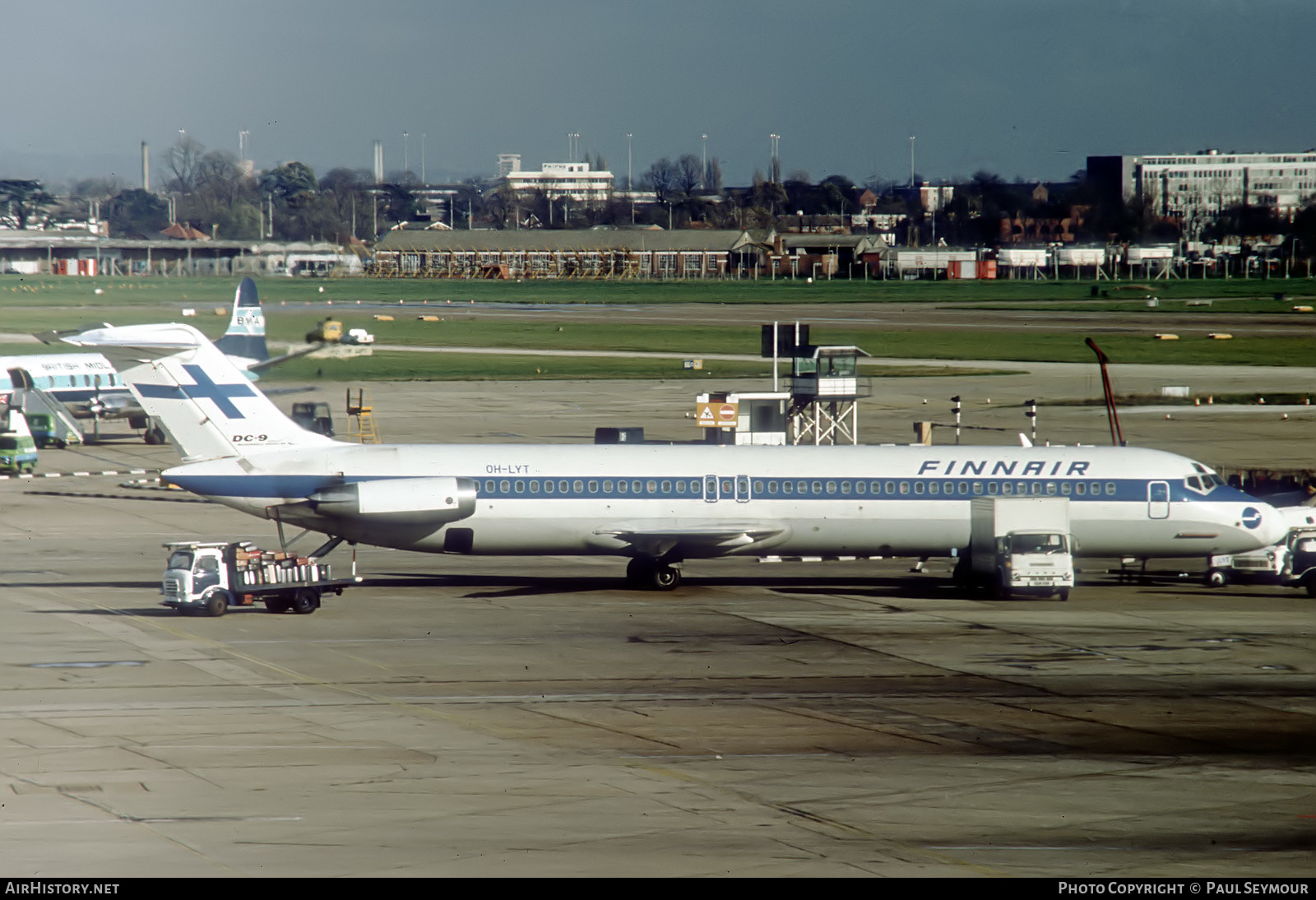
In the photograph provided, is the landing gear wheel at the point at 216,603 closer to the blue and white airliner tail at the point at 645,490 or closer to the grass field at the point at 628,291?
the blue and white airliner tail at the point at 645,490

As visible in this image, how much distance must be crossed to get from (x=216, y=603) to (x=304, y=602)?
1918 millimetres

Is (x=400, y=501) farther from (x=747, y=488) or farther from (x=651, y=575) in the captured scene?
(x=747, y=488)

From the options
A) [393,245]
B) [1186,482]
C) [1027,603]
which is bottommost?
[1027,603]

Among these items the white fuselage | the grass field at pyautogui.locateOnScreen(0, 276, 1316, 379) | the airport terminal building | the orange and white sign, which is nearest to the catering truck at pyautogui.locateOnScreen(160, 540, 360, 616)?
the white fuselage

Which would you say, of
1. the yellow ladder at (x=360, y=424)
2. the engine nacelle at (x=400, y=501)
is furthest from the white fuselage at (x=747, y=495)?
the yellow ladder at (x=360, y=424)

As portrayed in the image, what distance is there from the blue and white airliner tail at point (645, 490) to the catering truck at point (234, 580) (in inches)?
91.7

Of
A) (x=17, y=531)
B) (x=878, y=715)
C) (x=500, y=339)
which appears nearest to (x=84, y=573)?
(x=17, y=531)

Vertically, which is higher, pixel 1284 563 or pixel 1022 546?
pixel 1022 546

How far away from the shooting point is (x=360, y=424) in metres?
61.7

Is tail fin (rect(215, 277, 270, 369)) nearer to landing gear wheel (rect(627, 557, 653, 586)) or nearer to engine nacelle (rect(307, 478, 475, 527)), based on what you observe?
engine nacelle (rect(307, 478, 475, 527))

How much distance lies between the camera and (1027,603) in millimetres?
35375

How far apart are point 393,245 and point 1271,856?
175430 mm

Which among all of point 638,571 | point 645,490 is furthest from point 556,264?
point 645,490

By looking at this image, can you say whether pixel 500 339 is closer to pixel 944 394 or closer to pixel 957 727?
pixel 944 394
